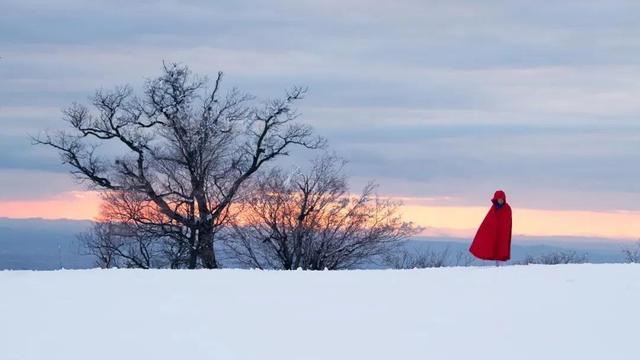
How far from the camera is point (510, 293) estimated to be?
1513 cm

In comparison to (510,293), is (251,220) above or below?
above

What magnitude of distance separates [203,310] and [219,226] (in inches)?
1267

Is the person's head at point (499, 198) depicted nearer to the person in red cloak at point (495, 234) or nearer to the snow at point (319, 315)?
the person in red cloak at point (495, 234)

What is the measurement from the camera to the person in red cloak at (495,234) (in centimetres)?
1798

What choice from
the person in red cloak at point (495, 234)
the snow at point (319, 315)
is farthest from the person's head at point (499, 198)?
the snow at point (319, 315)

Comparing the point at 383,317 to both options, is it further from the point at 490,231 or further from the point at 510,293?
the point at 490,231

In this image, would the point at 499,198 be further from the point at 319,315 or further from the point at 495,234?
the point at 319,315

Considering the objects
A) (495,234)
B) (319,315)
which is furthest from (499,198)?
(319,315)

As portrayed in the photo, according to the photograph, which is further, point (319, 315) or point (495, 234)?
point (495, 234)

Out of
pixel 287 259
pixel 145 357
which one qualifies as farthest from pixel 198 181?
pixel 145 357

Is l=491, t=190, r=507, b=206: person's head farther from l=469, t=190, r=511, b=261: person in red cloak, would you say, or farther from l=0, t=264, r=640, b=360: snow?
l=0, t=264, r=640, b=360: snow

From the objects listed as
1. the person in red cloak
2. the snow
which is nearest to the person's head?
the person in red cloak

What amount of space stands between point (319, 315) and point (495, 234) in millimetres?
5438

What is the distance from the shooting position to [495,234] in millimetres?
18078
